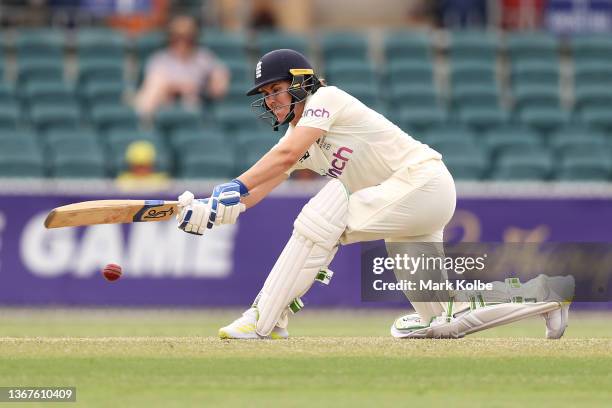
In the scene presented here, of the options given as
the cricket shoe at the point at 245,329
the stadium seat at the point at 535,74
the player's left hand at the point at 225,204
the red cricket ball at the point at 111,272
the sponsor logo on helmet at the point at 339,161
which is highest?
the sponsor logo on helmet at the point at 339,161

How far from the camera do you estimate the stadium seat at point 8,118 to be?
1330cm

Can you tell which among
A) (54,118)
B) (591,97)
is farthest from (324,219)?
(591,97)

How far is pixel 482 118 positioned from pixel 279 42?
2511mm

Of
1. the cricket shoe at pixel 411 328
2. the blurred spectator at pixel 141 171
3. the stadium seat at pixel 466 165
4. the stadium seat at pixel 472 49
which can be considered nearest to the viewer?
the cricket shoe at pixel 411 328

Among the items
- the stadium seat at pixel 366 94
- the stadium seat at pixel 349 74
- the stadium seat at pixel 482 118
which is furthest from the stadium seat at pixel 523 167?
the stadium seat at pixel 349 74

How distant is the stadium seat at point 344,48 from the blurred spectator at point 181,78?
1574 mm

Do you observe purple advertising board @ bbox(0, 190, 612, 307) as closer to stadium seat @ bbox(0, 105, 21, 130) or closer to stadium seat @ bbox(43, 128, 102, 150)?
stadium seat @ bbox(43, 128, 102, 150)

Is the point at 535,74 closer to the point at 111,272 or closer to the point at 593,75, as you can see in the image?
the point at 593,75

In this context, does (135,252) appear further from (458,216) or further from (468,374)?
(468,374)

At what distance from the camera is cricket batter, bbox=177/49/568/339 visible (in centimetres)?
642

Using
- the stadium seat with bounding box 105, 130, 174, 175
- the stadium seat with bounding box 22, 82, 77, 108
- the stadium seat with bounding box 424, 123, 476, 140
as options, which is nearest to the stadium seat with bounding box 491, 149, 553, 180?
the stadium seat with bounding box 424, 123, 476, 140

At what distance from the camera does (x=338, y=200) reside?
21.2 feet

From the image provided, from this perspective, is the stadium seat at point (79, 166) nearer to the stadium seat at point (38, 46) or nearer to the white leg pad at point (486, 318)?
the stadium seat at point (38, 46)

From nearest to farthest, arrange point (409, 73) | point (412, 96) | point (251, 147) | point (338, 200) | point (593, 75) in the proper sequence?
point (338, 200), point (251, 147), point (412, 96), point (409, 73), point (593, 75)
